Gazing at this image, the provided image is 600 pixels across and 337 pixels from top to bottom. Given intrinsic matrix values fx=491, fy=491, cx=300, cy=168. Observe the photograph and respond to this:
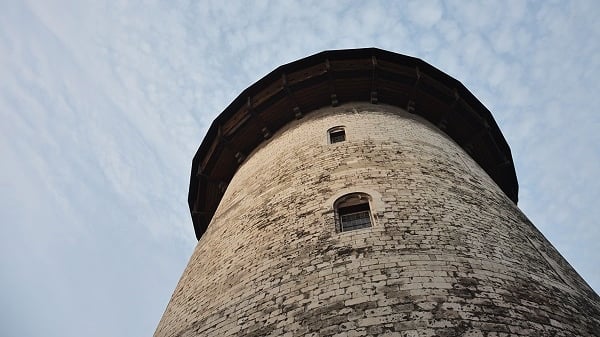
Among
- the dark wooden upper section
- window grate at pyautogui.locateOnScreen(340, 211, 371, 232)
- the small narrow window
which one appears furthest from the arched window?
the dark wooden upper section

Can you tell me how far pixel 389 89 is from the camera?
12.3 m

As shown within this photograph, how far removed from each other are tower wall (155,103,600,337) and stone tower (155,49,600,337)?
0.02 metres

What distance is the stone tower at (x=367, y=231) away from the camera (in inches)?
207

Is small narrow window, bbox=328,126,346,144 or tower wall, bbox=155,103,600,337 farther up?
small narrow window, bbox=328,126,346,144

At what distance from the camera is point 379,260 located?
5.88 metres

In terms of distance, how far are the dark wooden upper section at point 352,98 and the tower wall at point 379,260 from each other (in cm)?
256

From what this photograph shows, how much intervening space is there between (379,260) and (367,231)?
682 millimetres

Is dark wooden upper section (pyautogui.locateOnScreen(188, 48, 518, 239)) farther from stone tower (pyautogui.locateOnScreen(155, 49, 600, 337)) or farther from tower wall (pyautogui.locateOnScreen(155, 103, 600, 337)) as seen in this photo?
tower wall (pyautogui.locateOnScreen(155, 103, 600, 337))

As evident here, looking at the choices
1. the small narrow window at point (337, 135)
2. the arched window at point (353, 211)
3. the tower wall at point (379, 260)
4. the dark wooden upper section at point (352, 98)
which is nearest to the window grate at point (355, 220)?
the arched window at point (353, 211)

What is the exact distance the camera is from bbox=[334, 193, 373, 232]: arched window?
6991 mm

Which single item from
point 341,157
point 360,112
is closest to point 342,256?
point 341,157

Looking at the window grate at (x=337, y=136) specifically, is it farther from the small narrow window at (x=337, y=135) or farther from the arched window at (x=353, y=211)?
the arched window at (x=353, y=211)

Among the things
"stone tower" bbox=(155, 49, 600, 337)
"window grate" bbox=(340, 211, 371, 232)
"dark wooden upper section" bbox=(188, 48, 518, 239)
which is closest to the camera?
"stone tower" bbox=(155, 49, 600, 337)

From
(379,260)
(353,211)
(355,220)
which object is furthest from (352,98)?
(379,260)
